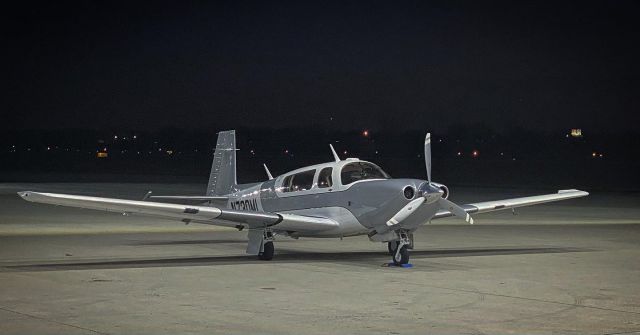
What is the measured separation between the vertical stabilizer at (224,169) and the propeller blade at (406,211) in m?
5.70

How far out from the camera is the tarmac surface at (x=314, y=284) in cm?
1019

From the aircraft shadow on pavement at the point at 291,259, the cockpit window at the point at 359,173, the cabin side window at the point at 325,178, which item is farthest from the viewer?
the cabin side window at the point at 325,178

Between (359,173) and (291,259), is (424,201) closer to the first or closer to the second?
(359,173)

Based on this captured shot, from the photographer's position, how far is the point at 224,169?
2153 cm

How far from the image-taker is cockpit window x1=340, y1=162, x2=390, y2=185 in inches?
691

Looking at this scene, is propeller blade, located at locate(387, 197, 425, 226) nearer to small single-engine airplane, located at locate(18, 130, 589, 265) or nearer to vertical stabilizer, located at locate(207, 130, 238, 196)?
small single-engine airplane, located at locate(18, 130, 589, 265)

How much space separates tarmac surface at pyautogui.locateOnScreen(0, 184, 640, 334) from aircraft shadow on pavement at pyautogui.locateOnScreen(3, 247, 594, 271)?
25 mm

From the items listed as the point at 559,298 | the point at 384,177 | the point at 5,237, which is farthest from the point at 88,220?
the point at 559,298

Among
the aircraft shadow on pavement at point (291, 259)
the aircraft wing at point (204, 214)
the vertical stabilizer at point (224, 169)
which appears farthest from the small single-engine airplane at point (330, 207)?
the vertical stabilizer at point (224, 169)

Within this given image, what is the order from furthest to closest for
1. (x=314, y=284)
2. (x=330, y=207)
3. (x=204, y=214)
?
(x=330, y=207) < (x=204, y=214) < (x=314, y=284)

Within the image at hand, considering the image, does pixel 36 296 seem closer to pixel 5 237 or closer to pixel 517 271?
pixel 517 271

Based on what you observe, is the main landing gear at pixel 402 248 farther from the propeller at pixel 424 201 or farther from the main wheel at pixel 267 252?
the main wheel at pixel 267 252

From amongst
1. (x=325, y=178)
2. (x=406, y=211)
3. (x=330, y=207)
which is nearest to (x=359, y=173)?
(x=325, y=178)

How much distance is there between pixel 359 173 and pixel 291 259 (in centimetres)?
213
